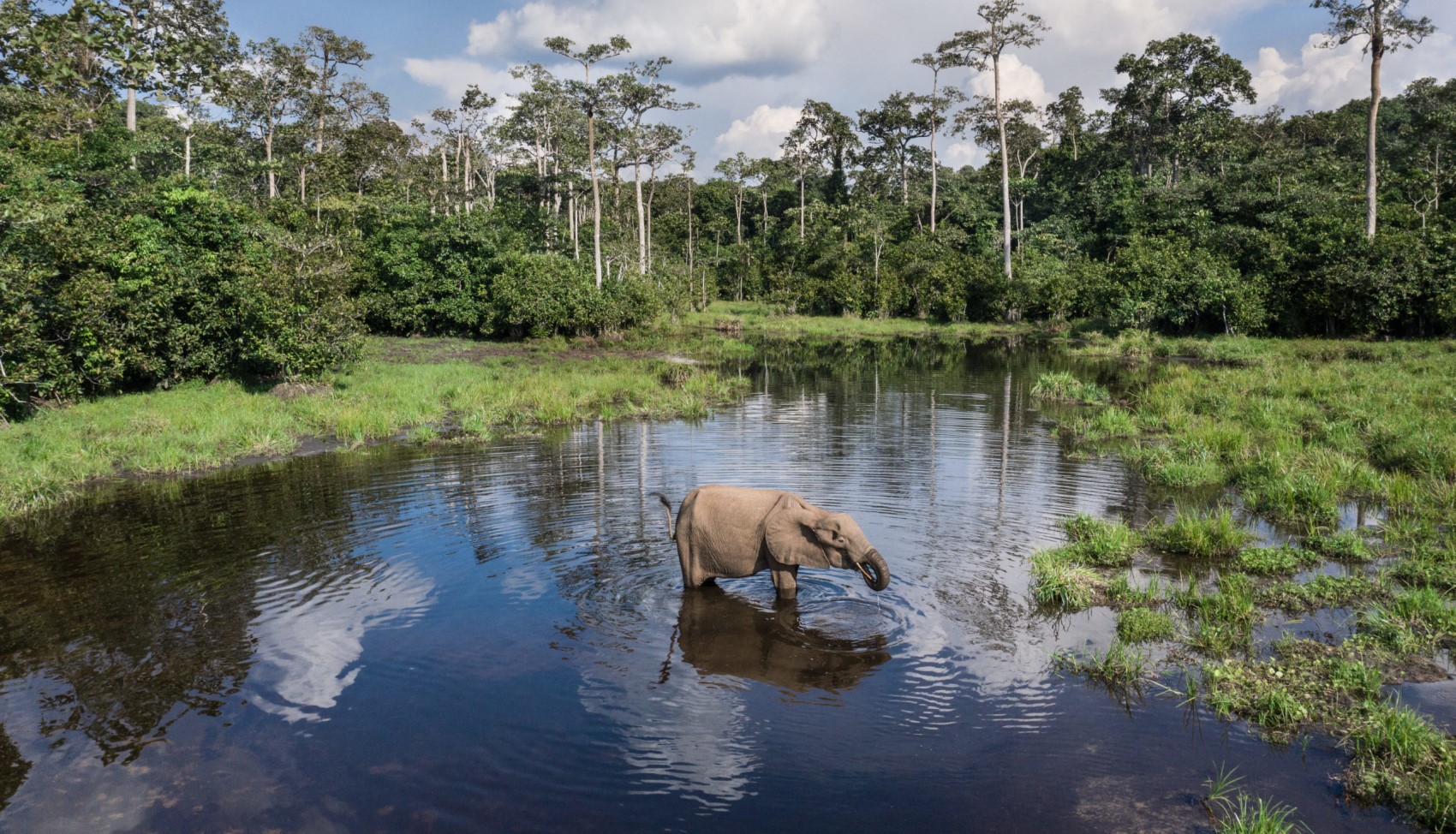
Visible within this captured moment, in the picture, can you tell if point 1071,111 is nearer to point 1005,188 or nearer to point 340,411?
point 1005,188

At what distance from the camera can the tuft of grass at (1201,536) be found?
35.8 ft

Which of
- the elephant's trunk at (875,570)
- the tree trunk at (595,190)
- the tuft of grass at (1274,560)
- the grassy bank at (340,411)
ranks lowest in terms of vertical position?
the tuft of grass at (1274,560)

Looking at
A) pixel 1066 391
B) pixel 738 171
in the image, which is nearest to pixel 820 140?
pixel 738 171

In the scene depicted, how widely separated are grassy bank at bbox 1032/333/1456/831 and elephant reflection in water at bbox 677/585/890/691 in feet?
6.76

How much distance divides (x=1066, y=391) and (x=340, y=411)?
20.4m

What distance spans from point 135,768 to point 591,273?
3841 cm

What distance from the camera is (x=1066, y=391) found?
2544cm

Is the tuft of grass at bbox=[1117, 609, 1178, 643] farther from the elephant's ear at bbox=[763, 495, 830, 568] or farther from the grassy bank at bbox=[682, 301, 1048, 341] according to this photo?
the grassy bank at bbox=[682, 301, 1048, 341]

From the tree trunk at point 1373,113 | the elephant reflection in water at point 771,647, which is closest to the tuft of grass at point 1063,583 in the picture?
the elephant reflection in water at point 771,647

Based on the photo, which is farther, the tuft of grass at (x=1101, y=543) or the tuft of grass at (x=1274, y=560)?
the tuft of grass at (x=1101, y=543)

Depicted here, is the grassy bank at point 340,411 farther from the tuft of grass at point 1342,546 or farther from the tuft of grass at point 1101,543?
the tuft of grass at point 1342,546

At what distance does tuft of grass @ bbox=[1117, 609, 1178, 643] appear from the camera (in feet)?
28.0

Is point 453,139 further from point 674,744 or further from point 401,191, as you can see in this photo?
point 674,744

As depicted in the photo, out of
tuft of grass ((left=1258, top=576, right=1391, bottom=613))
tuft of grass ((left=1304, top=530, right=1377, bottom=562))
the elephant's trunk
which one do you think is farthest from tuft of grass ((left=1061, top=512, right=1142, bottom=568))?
the elephant's trunk
